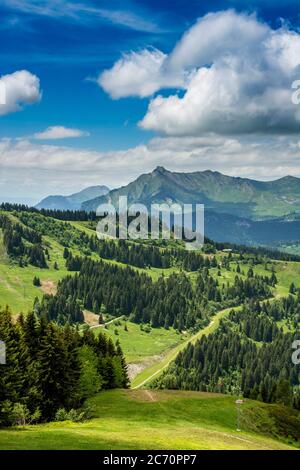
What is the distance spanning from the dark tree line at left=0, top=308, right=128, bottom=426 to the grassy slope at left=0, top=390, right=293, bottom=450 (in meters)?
4.84

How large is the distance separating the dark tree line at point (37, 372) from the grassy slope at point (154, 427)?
4837mm

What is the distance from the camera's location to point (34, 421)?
248 ft

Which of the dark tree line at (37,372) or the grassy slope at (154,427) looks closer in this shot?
the grassy slope at (154,427)

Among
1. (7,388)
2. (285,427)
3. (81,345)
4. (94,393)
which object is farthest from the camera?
(81,345)

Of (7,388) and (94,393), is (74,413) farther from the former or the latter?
(94,393)

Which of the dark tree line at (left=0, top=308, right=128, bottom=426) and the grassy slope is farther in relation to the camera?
the dark tree line at (left=0, top=308, right=128, bottom=426)

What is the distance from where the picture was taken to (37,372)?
7662cm

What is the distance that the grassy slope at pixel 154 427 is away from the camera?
47.2 metres

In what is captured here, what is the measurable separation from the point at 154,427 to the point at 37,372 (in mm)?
19695

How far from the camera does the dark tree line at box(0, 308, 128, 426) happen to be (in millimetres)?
68562

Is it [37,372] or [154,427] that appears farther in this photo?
[37,372]
